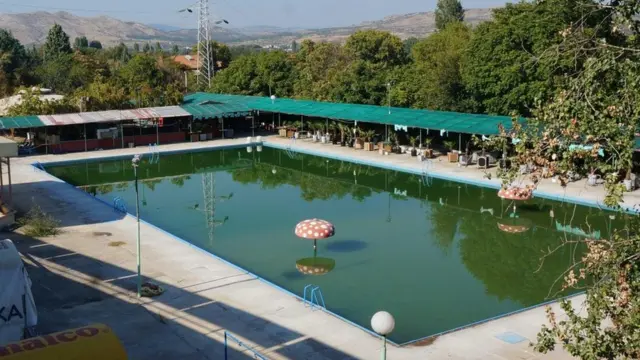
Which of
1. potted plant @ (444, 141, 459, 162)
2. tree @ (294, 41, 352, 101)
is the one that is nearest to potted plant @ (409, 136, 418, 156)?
potted plant @ (444, 141, 459, 162)

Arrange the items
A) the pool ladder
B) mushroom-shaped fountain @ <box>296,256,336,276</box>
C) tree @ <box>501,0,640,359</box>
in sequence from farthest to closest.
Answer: mushroom-shaped fountain @ <box>296,256,336,276</box>
the pool ladder
tree @ <box>501,0,640,359</box>

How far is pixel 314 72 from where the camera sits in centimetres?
6166

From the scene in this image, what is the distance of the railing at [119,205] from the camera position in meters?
24.7

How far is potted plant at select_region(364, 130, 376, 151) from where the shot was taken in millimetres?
38500

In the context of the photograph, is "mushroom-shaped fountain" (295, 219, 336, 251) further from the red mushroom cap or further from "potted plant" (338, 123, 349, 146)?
"potted plant" (338, 123, 349, 146)

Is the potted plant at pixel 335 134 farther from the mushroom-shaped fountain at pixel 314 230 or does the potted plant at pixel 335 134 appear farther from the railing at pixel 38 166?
the mushroom-shaped fountain at pixel 314 230

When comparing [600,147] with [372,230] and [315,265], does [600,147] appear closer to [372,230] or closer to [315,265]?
[315,265]

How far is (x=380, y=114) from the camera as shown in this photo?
1506 inches

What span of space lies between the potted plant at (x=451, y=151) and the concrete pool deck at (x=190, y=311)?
57.0 feet

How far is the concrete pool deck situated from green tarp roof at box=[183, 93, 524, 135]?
52.7ft

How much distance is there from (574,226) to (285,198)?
11384mm

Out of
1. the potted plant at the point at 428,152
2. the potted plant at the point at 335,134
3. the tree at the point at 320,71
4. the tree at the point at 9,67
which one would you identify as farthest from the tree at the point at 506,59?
the tree at the point at 9,67

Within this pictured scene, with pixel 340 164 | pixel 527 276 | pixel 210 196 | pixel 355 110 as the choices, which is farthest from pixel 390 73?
pixel 527 276

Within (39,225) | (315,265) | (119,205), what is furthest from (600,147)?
(119,205)
